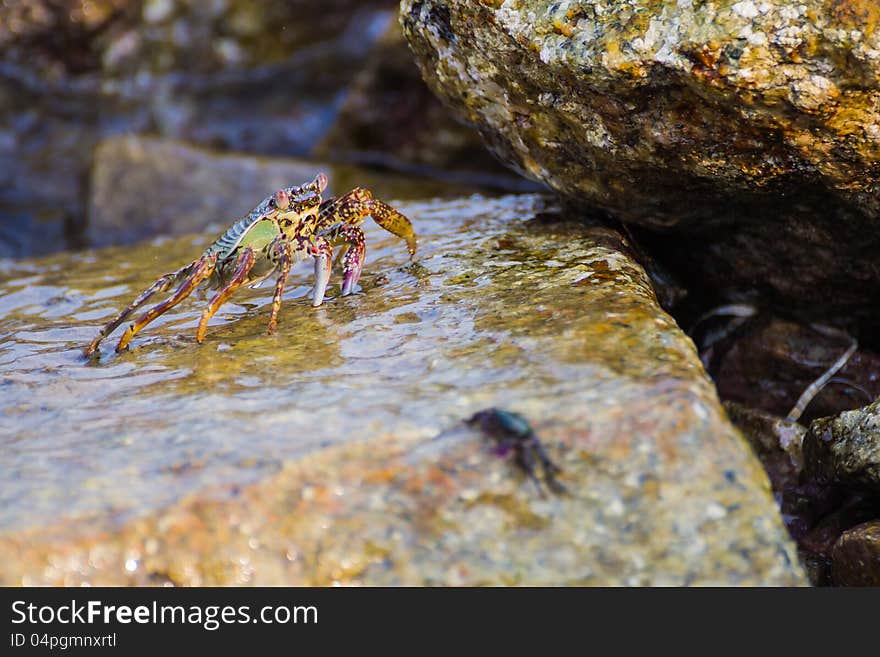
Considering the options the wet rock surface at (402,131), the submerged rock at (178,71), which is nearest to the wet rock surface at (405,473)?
the wet rock surface at (402,131)

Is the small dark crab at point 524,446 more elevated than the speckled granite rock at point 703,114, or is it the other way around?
the speckled granite rock at point 703,114

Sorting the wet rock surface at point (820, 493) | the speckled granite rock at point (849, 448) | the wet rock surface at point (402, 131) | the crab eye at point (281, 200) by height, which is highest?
the crab eye at point (281, 200)

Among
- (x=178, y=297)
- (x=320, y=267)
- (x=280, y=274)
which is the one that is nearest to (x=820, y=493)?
(x=320, y=267)

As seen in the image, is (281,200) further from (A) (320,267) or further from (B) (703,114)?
(B) (703,114)

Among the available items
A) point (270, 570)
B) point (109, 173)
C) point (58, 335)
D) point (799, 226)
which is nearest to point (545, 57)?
point (799, 226)

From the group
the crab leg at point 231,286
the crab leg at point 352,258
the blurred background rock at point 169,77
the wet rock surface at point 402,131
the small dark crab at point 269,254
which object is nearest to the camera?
the crab leg at point 231,286

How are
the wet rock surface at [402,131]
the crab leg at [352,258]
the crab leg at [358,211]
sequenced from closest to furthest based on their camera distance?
the crab leg at [352,258]
the crab leg at [358,211]
the wet rock surface at [402,131]

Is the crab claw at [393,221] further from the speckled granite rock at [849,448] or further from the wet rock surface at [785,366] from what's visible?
the speckled granite rock at [849,448]

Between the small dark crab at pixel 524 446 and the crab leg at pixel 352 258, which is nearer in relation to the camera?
the small dark crab at pixel 524 446
